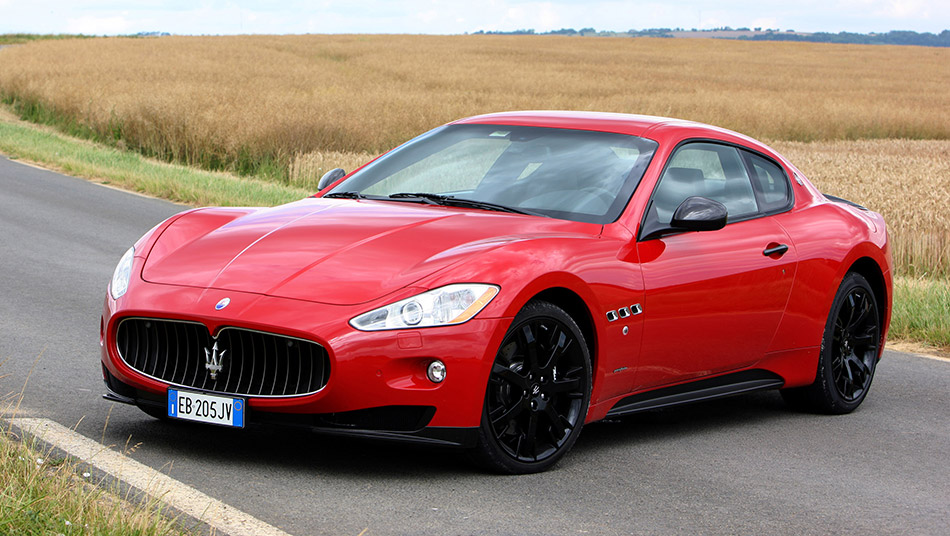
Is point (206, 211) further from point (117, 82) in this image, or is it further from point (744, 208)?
point (117, 82)

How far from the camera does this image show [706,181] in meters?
6.46

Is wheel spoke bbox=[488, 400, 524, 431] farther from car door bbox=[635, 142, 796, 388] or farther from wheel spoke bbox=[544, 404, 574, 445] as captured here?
car door bbox=[635, 142, 796, 388]

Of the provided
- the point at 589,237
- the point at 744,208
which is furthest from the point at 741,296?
the point at 589,237

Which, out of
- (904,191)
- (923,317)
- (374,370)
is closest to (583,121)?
(374,370)

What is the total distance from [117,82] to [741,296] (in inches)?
1094

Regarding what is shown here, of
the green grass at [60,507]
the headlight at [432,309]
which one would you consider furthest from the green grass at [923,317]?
the green grass at [60,507]

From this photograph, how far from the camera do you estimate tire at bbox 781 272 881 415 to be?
6.91 metres

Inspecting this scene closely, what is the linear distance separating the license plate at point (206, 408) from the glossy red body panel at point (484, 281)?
0.11m

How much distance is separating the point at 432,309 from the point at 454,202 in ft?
4.25

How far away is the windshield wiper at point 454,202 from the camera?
5812 mm

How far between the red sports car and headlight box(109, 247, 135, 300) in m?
0.02

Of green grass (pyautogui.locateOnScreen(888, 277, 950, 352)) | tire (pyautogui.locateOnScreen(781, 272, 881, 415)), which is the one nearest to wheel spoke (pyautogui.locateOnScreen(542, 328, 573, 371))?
tire (pyautogui.locateOnScreen(781, 272, 881, 415))

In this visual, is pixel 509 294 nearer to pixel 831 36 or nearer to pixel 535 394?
pixel 535 394

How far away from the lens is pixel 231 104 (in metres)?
25.5
